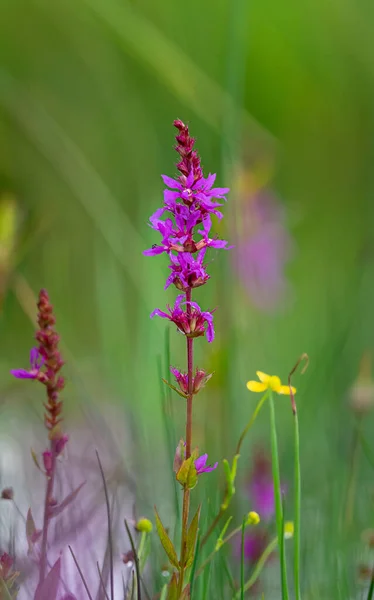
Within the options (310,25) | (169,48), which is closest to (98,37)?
(310,25)

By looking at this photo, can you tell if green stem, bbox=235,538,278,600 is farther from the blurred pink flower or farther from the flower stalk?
the blurred pink flower

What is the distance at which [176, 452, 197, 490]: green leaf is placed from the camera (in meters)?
0.33

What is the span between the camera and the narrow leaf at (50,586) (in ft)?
1.17

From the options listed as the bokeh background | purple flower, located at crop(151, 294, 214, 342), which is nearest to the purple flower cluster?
→ purple flower, located at crop(151, 294, 214, 342)

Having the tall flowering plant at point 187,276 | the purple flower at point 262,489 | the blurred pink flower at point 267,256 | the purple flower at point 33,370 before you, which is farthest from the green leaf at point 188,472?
the blurred pink flower at point 267,256

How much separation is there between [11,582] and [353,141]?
5.12ft

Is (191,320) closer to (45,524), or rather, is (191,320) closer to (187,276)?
(187,276)

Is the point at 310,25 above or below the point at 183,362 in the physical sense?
above

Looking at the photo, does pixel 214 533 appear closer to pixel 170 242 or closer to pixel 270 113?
pixel 170 242

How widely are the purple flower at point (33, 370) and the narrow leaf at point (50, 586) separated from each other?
97 mm

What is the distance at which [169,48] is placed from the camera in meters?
0.79

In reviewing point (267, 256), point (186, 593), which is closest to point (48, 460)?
point (186, 593)

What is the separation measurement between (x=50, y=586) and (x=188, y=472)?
0.10 m

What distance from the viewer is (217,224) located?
2.18 ft
